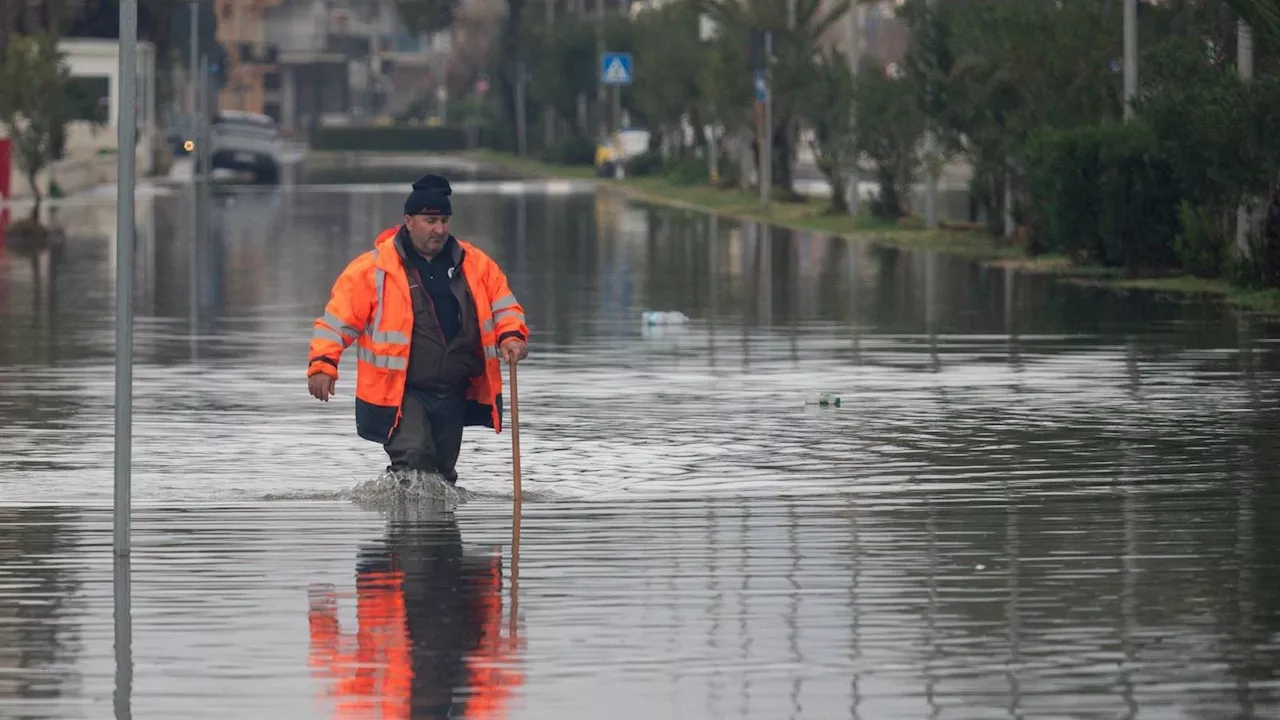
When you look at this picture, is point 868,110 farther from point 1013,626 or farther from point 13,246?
point 1013,626

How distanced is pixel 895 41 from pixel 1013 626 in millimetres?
145836

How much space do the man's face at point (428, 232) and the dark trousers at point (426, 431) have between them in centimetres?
63

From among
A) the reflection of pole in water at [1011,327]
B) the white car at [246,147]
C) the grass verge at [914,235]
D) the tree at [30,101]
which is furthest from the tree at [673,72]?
the reflection of pole in water at [1011,327]

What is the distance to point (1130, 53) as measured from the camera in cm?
3250

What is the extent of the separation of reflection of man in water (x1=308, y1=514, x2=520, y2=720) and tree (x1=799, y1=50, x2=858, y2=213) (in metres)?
35.4

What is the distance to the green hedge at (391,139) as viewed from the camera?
472 ft

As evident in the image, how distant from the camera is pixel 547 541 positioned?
1177cm

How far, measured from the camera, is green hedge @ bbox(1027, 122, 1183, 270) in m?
30.5

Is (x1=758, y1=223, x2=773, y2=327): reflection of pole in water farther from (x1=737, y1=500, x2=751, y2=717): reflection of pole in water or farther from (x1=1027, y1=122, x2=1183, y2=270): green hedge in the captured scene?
(x1=737, y1=500, x2=751, y2=717): reflection of pole in water

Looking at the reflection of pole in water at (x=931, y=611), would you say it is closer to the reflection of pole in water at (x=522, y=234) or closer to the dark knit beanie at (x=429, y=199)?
the dark knit beanie at (x=429, y=199)

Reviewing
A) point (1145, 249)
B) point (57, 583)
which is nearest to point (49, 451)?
point (57, 583)

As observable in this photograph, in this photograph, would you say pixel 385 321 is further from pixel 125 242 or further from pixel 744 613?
pixel 744 613

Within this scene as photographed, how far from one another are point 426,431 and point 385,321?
1.83ft

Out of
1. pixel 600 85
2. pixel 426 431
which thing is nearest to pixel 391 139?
pixel 600 85
